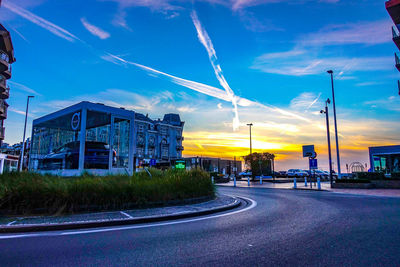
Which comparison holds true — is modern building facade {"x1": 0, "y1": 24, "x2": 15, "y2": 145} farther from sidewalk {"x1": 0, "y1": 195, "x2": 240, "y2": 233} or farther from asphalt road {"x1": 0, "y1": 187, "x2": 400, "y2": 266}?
asphalt road {"x1": 0, "y1": 187, "x2": 400, "y2": 266}

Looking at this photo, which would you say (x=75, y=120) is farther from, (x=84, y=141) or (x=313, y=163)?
(x=313, y=163)

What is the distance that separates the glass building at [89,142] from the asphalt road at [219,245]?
10.1 m

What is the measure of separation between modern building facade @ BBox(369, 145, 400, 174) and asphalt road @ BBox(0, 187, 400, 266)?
153 feet

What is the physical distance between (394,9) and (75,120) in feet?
93.6

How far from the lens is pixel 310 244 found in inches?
208

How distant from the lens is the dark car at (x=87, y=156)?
643 inches

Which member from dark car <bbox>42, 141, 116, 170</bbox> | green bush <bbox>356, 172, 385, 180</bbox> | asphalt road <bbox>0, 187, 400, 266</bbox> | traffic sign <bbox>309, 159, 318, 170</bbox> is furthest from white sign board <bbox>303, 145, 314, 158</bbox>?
asphalt road <bbox>0, 187, 400, 266</bbox>

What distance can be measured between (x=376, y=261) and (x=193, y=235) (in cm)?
341

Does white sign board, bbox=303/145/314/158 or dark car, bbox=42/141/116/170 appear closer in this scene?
dark car, bbox=42/141/116/170

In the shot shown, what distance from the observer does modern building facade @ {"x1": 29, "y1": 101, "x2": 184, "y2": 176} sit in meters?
16.2

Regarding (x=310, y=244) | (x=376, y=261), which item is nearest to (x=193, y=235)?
(x=310, y=244)

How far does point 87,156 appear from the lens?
16359 millimetres

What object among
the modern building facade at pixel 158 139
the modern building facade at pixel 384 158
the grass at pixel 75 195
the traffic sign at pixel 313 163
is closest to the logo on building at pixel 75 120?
the grass at pixel 75 195

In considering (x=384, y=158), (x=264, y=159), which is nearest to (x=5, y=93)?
(x=264, y=159)
